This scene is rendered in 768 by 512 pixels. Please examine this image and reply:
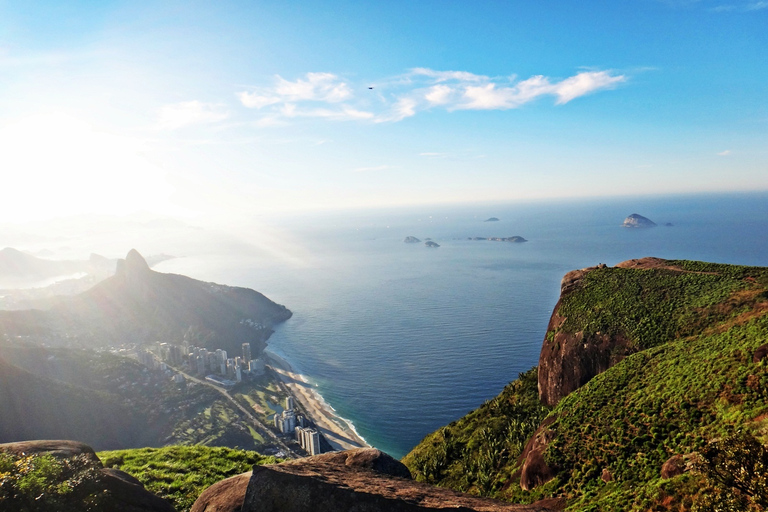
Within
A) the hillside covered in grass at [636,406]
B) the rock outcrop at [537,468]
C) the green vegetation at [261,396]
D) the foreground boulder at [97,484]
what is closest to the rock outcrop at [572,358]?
the hillside covered in grass at [636,406]

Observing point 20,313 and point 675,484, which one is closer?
point 675,484

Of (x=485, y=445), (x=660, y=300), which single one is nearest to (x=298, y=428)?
(x=485, y=445)

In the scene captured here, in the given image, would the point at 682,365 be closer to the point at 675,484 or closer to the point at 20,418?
the point at 675,484

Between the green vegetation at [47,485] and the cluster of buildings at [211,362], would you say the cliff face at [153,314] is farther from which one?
the green vegetation at [47,485]

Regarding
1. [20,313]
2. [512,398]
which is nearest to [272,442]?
[512,398]

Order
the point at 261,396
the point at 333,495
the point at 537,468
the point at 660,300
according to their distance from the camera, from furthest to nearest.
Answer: the point at 261,396, the point at 660,300, the point at 537,468, the point at 333,495

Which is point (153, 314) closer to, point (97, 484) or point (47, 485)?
point (97, 484)

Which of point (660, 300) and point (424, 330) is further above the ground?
point (660, 300)
